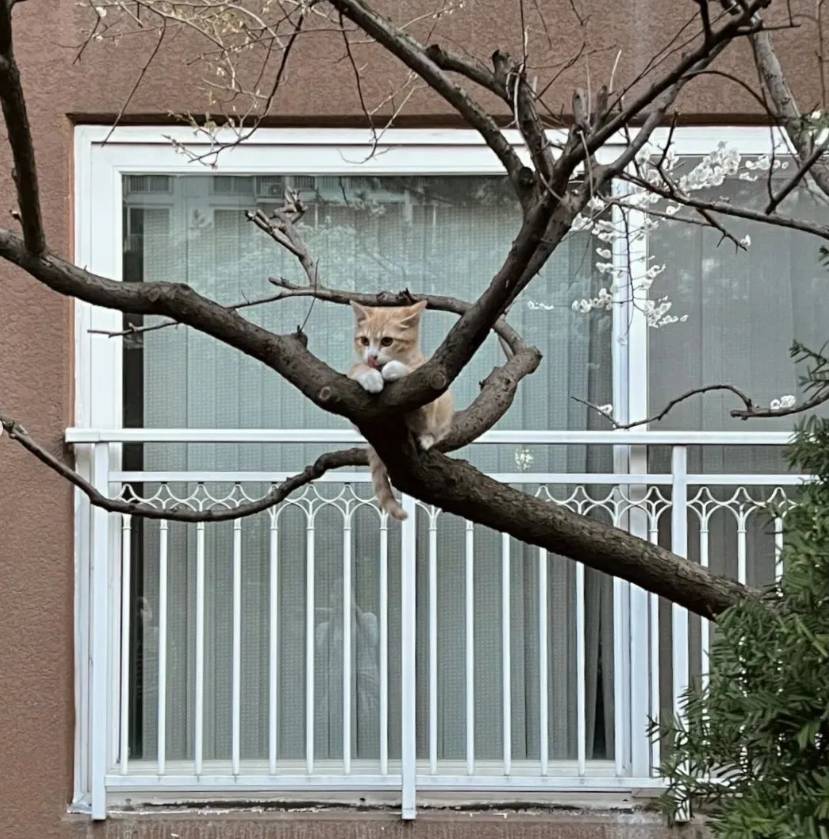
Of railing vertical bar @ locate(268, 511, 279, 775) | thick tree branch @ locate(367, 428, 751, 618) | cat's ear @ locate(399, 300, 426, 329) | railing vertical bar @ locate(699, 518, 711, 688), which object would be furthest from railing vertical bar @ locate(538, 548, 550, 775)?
thick tree branch @ locate(367, 428, 751, 618)

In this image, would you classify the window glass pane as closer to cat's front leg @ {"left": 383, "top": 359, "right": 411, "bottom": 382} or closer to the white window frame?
the white window frame

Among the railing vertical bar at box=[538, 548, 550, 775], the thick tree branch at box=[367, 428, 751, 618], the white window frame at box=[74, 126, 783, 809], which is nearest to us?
the thick tree branch at box=[367, 428, 751, 618]

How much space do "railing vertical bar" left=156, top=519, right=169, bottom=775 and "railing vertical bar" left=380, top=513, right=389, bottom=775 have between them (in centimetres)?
81

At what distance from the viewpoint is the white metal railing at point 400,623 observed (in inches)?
183

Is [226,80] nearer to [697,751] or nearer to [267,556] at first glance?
[267,556]

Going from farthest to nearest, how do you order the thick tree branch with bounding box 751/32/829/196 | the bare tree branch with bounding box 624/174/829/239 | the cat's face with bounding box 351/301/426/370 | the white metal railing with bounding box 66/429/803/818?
the white metal railing with bounding box 66/429/803/818, the cat's face with bounding box 351/301/426/370, the thick tree branch with bounding box 751/32/829/196, the bare tree branch with bounding box 624/174/829/239

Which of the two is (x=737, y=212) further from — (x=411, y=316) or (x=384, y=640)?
(x=384, y=640)

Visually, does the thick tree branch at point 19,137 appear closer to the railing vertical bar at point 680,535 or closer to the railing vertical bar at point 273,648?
the railing vertical bar at point 273,648

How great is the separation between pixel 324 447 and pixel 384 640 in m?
0.77

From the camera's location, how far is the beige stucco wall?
4734 mm

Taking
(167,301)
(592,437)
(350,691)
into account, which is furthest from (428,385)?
(350,691)

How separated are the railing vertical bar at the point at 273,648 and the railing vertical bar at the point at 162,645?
1.30ft

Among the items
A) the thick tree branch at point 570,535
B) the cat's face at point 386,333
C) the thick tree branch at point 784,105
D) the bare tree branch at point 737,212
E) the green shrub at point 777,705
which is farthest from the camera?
the cat's face at point 386,333

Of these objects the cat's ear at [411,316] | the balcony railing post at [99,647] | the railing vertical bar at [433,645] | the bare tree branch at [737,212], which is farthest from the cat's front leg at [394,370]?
the balcony railing post at [99,647]
